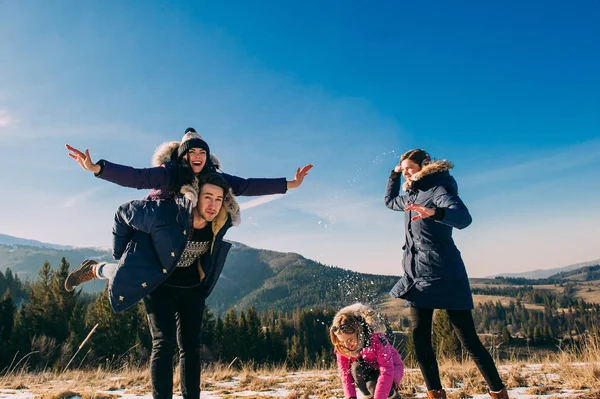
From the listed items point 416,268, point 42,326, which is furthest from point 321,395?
point 42,326

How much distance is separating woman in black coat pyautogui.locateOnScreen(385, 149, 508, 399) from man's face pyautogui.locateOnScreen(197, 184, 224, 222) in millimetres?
1821

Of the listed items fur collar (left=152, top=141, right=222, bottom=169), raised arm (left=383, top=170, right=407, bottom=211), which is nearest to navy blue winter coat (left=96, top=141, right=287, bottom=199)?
fur collar (left=152, top=141, right=222, bottom=169)

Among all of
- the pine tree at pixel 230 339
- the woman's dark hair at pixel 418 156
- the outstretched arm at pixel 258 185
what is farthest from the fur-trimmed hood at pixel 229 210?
the pine tree at pixel 230 339

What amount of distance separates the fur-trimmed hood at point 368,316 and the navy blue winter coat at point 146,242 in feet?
5.46

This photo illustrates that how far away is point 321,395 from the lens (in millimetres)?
4598

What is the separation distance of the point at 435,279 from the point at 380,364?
990mm

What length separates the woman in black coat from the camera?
352 cm

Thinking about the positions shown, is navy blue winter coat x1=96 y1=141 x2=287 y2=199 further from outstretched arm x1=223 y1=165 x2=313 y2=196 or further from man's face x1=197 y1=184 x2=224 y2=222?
man's face x1=197 y1=184 x2=224 y2=222

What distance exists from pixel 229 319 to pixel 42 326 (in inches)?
1090

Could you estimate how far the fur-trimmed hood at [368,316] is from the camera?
362 cm

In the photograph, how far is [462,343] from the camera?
3.63 metres

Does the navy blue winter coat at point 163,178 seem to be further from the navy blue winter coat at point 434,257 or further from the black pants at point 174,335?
the navy blue winter coat at point 434,257

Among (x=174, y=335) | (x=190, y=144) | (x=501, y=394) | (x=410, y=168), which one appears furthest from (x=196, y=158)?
(x=501, y=394)

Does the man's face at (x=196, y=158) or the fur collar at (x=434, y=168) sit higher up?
the man's face at (x=196, y=158)
